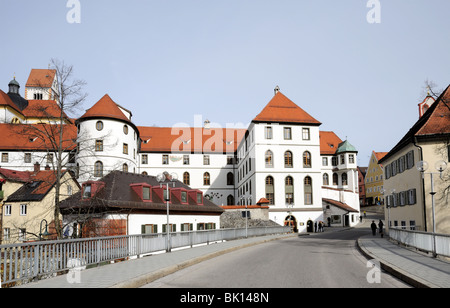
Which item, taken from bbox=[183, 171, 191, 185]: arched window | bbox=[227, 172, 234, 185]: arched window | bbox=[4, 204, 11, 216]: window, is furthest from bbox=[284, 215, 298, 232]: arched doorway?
bbox=[4, 204, 11, 216]: window

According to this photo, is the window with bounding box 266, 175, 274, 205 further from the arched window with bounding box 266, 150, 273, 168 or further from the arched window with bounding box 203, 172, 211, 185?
the arched window with bounding box 203, 172, 211, 185

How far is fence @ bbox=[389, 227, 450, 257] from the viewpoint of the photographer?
14089mm

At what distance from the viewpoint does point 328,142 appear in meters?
76.8

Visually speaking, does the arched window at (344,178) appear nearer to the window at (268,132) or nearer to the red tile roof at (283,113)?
the red tile roof at (283,113)

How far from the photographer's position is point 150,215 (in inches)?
1186

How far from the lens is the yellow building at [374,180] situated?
94188mm

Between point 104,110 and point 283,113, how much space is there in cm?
2530

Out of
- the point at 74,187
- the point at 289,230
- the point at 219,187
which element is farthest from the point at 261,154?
the point at 74,187

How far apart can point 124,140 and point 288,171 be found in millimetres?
23528

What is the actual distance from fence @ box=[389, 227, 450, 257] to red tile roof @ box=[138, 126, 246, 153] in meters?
51.3

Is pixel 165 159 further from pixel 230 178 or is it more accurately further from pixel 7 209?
pixel 7 209

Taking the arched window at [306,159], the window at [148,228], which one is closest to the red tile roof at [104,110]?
the arched window at [306,159]
